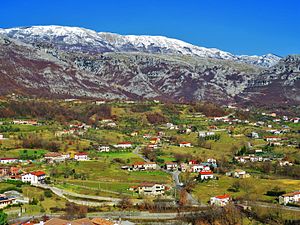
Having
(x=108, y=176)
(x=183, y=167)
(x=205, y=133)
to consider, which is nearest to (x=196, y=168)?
(x=183, y=167)

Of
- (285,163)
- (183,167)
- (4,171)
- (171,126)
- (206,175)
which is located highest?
(171,126)

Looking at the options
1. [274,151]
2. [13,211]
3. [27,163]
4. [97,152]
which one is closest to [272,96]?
[274,151]

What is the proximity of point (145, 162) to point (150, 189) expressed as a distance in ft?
52.0

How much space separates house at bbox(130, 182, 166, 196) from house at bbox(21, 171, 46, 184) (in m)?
10.9

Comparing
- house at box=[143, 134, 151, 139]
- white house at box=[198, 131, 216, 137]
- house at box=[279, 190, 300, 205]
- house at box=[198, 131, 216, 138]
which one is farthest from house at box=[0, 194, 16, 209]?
white house at box=[198, 131, 216, 137]

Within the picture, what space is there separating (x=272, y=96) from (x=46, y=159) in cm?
14738

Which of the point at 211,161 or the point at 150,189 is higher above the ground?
the point at 211,161

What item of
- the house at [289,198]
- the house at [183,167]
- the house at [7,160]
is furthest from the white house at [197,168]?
the house at [7,160]

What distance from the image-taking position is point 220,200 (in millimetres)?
46688

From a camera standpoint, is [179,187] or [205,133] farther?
[205,133]

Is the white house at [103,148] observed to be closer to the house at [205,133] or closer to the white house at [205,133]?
the house at [205,133]

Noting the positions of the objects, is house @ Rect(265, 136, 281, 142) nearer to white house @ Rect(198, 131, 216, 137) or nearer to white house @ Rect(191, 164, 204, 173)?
white house @ Rect(198, 131, 216, 137)

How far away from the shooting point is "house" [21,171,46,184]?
54.9 metres

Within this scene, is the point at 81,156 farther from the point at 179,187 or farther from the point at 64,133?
the point at 179,187
